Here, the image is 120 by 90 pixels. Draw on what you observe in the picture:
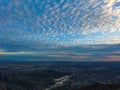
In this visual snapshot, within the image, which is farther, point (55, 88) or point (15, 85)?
point (15, 85)

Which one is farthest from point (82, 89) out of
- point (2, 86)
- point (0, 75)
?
point (0, 75)

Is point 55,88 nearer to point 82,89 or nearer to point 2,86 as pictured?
point 82,89

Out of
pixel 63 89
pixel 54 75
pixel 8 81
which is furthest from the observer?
pixel 54 75

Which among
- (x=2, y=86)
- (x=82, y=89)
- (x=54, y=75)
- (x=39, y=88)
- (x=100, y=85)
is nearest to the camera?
(x=82, y=89)

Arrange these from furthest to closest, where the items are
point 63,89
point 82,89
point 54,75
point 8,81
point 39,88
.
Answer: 1. point 54,75
2. point 8,81
3. point 39,88
4. point 63,89
5. point 82,89

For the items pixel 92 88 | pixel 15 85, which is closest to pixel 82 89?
pixel 92 88

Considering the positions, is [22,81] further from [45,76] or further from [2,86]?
[45,76]

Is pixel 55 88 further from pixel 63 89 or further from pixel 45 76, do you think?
pixel 45 76

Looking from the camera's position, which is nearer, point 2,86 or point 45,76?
point 2,86

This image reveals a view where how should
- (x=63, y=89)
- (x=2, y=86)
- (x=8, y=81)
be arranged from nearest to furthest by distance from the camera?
(x=63, y=89) < (x=2, y=86) < (x=8, y=81)
